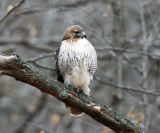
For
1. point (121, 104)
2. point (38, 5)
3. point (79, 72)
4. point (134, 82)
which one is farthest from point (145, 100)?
point (134, 82)

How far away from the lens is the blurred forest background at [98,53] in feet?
21.5

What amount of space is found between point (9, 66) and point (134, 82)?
22.5 ft

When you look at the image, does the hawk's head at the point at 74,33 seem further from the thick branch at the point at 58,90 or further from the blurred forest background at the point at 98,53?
the thick branch at the point at 58,90

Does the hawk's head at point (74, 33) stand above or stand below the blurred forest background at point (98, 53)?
above

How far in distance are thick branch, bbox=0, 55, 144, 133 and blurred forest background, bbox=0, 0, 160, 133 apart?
5.15ft

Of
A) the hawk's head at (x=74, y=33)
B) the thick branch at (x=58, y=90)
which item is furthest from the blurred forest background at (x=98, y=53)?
the thick branch at (x=58, y=90)

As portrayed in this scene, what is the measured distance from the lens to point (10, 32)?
10.9 metres

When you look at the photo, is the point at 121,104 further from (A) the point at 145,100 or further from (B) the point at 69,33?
(B) the point at 69,33

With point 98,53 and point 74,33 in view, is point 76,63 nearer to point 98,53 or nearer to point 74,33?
point 74,33

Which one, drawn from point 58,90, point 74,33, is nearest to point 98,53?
point 74,33

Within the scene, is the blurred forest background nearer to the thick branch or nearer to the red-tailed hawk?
the red-tailed hawk

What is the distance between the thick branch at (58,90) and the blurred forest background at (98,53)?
157 cm

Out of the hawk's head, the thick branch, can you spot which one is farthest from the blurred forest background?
the thick branch

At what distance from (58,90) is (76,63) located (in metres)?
1.27
